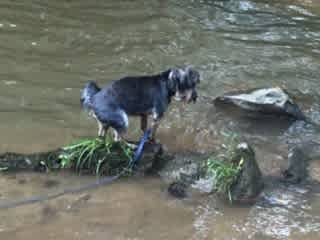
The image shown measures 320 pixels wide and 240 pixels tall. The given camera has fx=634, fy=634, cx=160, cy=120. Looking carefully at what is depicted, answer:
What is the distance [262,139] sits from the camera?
7.93 m

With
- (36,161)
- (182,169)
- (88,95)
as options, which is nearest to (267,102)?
(182,169)

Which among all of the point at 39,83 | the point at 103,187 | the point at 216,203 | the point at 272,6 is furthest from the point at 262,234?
the point at 272,6

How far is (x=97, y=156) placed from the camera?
676 centimetres

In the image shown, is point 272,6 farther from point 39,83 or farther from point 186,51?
point 39,83

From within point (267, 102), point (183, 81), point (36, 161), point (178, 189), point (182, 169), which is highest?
point (183, 81)

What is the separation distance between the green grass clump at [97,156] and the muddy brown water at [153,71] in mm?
150

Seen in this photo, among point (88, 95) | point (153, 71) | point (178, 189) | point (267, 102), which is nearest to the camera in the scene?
point (178, 189)

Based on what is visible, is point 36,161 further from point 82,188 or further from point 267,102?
point 267,102

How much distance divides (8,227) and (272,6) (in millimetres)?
8673

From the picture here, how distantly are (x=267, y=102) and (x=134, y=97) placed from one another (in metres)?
2.18

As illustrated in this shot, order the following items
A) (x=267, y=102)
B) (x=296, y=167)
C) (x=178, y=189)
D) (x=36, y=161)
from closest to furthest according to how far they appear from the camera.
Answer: (x=178, y=189)
(x=36, y=161)
(x=296, y=167)
(x=267, y=102)

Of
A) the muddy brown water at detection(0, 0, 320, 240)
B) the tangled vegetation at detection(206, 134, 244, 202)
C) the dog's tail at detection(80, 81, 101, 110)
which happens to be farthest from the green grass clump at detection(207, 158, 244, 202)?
the dog's tail at detection(80, 81, 101, 110)

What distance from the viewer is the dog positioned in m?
6.74

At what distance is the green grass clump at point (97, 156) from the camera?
673 cm
